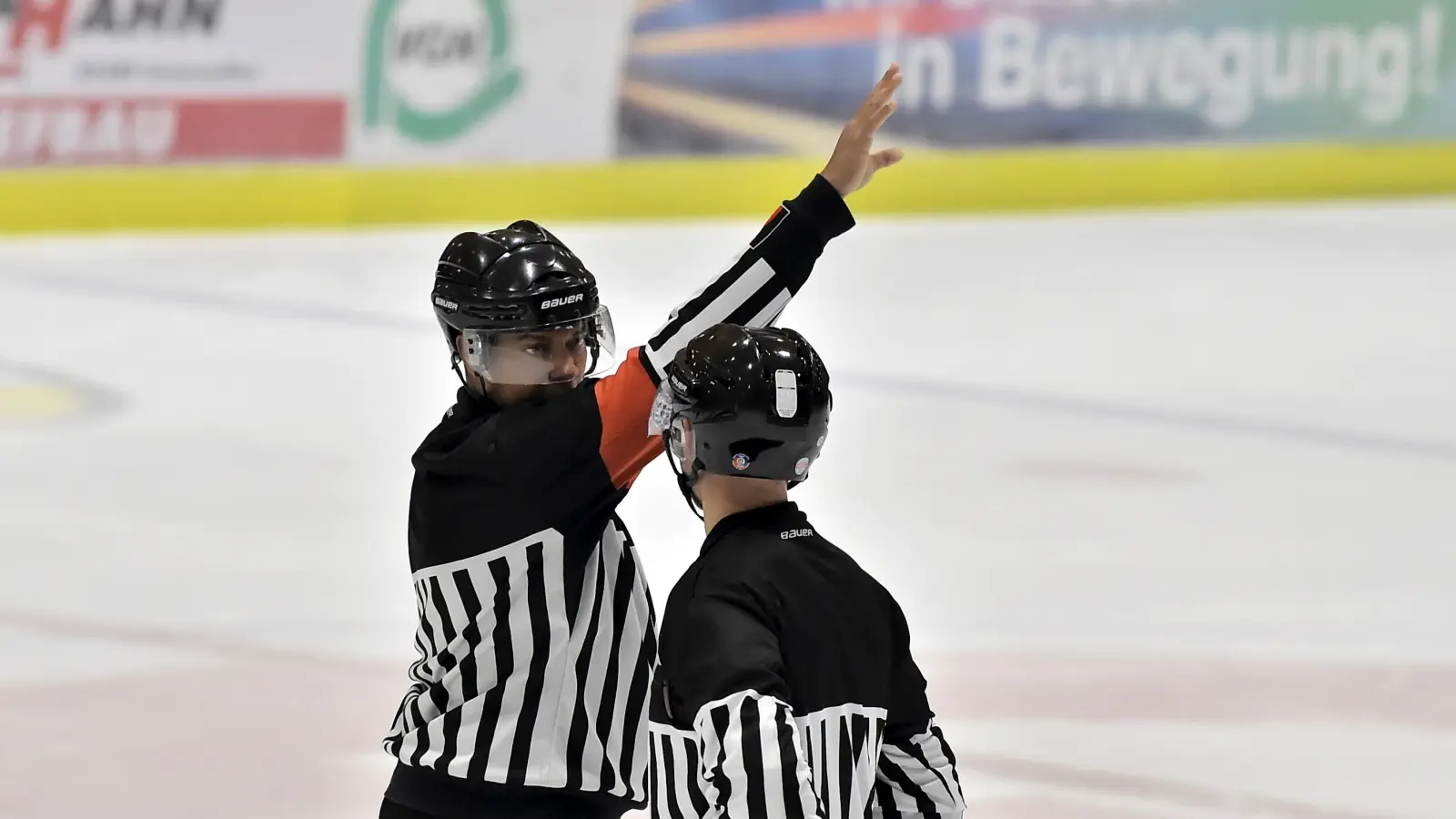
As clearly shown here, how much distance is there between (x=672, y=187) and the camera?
32.2ft

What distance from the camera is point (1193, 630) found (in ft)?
13.3

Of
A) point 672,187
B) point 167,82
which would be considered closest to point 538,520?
point 167,82

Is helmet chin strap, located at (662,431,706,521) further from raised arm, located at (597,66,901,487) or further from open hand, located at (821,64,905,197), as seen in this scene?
open hand, located at (821,64,905,197)

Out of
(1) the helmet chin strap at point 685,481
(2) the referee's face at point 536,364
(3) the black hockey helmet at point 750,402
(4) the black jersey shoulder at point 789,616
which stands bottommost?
(4) the black jersey shoulder at point 789,616

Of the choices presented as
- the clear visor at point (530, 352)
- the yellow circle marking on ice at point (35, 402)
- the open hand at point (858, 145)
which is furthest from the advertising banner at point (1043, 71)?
the clear visor at point (530, 352)

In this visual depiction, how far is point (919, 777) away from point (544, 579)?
460mm

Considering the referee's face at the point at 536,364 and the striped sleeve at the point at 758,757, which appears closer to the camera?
the striped sleeve at the point at 758,757

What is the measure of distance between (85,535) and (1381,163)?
7465mm

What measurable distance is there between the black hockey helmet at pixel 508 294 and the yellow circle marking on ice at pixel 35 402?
448 centimetres

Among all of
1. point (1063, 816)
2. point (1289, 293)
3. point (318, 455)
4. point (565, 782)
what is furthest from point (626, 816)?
point (1289, 293)

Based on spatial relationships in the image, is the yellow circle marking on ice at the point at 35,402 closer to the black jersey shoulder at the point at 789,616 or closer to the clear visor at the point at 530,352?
the clear visor at the point at 530,352

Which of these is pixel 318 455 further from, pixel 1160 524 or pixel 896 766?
pixel 896 766

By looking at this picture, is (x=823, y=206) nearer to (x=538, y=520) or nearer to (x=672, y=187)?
(x=538, y=520)

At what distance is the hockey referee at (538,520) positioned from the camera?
1.92 m
